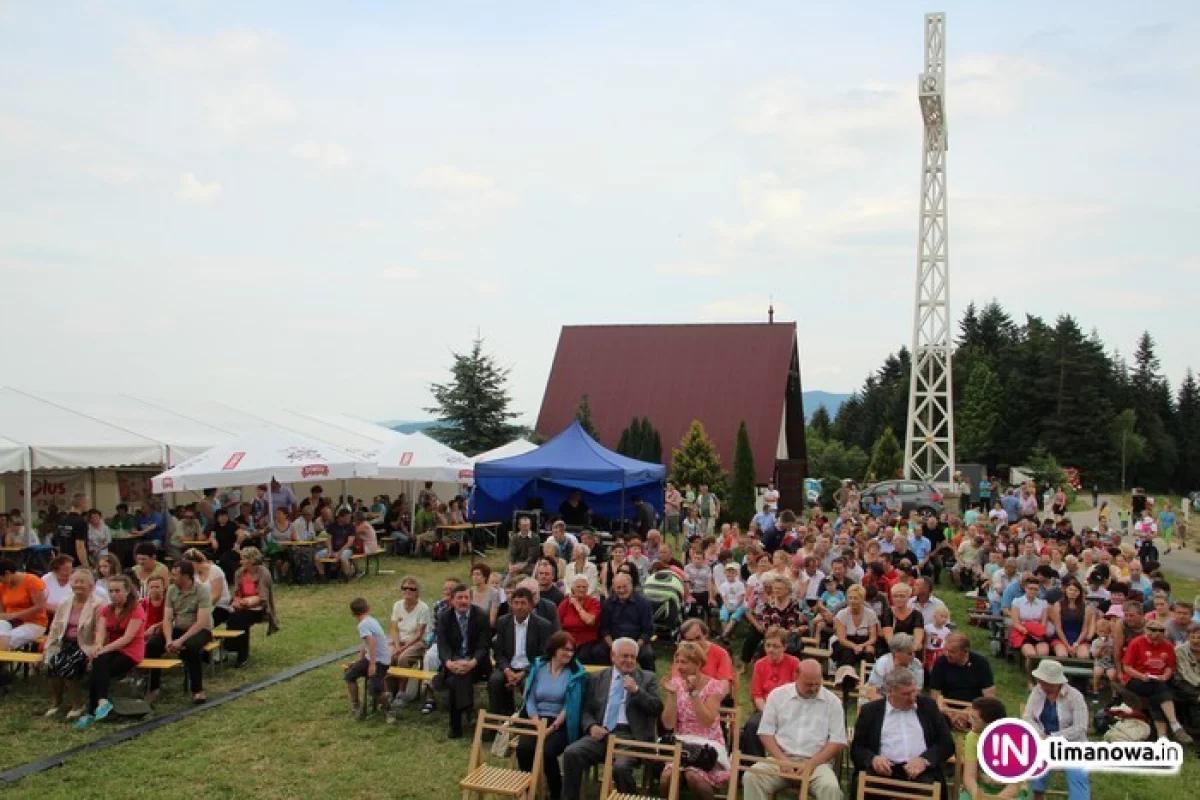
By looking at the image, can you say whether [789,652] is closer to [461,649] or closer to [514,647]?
[514,647]

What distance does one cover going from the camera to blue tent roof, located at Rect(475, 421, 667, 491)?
16297mm

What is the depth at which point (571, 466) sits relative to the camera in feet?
53.9

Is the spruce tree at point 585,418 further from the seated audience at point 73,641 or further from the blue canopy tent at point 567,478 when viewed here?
the seated audience at point 73,641

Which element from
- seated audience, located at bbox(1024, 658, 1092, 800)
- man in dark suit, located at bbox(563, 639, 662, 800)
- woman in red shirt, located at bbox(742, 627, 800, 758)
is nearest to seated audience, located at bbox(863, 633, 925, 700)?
woman in red shirt, located at bbox(742, 627, 800, 758)

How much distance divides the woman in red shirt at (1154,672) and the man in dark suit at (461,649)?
5.31 m

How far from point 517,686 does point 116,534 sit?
10513 mm

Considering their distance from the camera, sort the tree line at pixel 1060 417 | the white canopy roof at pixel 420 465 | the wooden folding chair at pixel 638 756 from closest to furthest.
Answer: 1. the wooden folding chair at pixel 638 756
2. the white canopy roof at pixel 420 465
3. the tree line at pixel 1060 417

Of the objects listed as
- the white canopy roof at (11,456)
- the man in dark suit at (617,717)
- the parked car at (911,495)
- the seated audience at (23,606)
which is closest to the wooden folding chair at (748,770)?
the man in dark suit at (617,717)

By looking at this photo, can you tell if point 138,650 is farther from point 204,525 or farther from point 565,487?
point 565,487

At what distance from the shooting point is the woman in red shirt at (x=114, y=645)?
26.0 feet

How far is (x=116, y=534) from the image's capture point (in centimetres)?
1559


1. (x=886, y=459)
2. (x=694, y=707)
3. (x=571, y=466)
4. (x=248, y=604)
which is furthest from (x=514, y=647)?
(x=886, y=459)

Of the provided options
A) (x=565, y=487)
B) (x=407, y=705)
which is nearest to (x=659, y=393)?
(x=565, y=487)

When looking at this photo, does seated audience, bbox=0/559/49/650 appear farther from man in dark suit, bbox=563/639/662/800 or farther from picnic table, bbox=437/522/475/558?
picnic table, bbox=437/522/475/558
